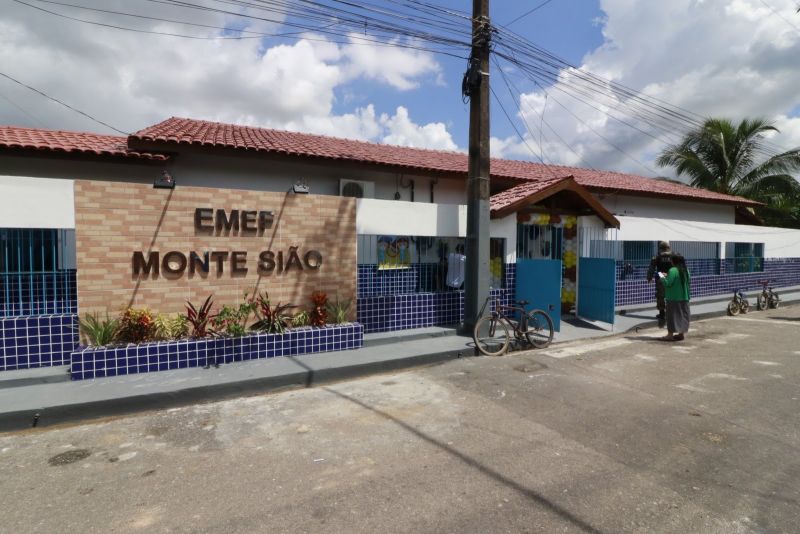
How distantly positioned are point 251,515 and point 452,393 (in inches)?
115

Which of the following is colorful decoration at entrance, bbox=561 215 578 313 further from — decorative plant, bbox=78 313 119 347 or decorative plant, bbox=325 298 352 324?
decorative plant, bbox=78 313 119 347

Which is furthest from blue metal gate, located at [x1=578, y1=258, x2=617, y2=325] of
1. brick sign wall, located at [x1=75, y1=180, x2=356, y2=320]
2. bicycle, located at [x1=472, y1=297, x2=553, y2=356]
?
brick sign wall, located at [x1=75, y1=180, x2=356, y2=320]

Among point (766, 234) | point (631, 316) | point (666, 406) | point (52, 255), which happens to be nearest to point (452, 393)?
point (666, 406)

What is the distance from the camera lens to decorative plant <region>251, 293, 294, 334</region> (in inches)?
261

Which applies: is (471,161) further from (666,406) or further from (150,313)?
(150,313)

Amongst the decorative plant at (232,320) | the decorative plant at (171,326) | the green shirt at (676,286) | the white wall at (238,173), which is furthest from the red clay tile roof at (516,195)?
the decorative plant at (171,326)

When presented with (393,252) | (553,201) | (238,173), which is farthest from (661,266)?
(238,173)

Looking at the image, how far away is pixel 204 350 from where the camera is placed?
19.9 ft

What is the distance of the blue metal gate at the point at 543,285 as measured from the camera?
835 cm

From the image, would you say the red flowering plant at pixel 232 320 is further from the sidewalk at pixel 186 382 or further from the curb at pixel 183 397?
the curb at pixel 183 397

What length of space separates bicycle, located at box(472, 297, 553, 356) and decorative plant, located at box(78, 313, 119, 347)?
5159 millimetres

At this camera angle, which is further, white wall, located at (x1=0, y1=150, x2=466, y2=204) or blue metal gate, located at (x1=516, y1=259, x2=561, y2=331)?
blue metal gate, located at (x1=516, y1=259, x2=561, y2=331)

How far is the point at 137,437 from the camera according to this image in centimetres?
416

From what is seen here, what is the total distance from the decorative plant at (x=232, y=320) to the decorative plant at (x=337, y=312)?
3.99 ft
